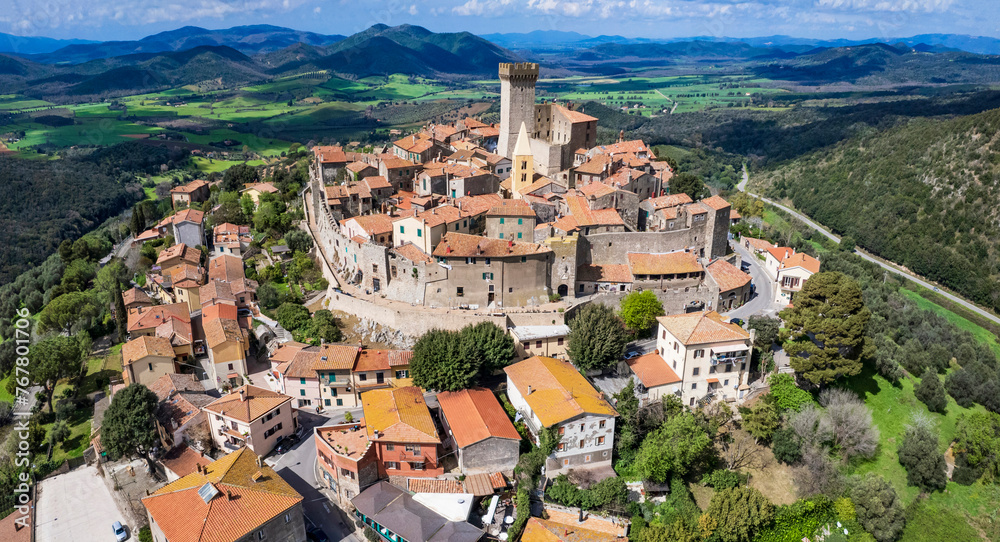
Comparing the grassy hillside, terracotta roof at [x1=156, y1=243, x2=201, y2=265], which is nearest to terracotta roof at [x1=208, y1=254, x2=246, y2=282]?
terracotta roof at [x1=156, y1=243, x2=201, y2=265]

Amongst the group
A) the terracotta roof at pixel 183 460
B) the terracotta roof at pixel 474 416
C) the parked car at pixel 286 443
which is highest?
the terracotta roof at pixel 474 416

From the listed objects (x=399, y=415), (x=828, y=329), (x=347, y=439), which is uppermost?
(x=828, y=329)

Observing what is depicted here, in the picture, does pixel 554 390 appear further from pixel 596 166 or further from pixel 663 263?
pixel 596 166

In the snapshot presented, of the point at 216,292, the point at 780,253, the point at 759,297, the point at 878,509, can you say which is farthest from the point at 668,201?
the point at 216,292

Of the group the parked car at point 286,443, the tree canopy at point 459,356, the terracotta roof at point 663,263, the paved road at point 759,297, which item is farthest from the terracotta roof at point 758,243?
the parked car at point 286,443

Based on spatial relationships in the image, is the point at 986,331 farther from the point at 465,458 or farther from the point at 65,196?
the point at 65,196

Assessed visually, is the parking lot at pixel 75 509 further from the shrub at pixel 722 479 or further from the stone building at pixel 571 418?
the shrub at pixel 722 479

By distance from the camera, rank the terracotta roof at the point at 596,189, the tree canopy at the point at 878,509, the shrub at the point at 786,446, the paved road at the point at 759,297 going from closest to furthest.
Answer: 1. the tree canopy at the point at 878,509
2. the shrub at the point at 786,446
3. the paved road at the point at 759,297
4. the terracotta roof at the point at 596,189
